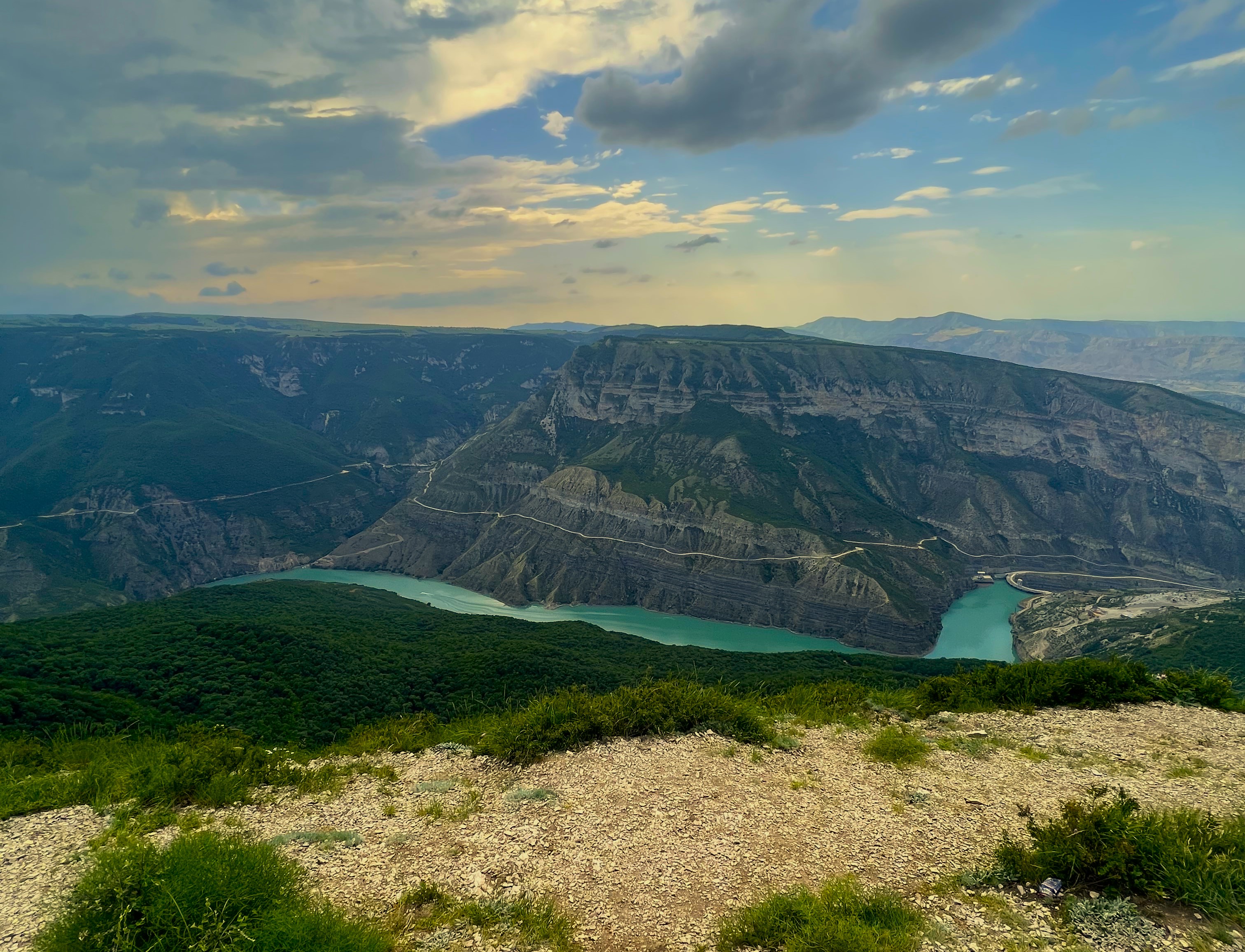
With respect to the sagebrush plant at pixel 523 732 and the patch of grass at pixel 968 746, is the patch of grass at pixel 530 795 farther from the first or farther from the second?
the patch of grass at pixel 968 746

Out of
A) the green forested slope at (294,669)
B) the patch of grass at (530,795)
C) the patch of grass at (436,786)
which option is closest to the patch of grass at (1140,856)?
the patch of grass at (530,795)

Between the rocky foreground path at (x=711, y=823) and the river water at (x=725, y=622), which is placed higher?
the rocky foreground path at (x=711, y=823)

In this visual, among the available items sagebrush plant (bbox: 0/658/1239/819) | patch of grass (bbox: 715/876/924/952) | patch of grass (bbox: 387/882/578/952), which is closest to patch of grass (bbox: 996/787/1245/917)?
Answer: patch of grass (bbox: 715/876/924/952)

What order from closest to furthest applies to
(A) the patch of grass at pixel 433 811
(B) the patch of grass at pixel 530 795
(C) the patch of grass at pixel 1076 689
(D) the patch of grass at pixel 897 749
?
(A) the patch of grass at pixel 433 811 < (B) the patch of grass at pixel 530 795 < (D) the patch of grass at pixel 897 749 < (C) the patch of grass at pixel 1076 689

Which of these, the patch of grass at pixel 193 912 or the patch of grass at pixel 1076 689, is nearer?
the patch of grass at pixel 193 912

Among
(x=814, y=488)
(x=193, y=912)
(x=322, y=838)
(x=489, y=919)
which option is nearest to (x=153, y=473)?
(x=814, y=488)

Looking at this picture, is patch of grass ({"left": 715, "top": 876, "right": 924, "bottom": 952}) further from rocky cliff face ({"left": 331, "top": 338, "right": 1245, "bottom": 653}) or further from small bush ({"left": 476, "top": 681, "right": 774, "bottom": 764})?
rocky cliff face ({"left": 331, "top": 338, "right": 1245, "bottom": 653})
